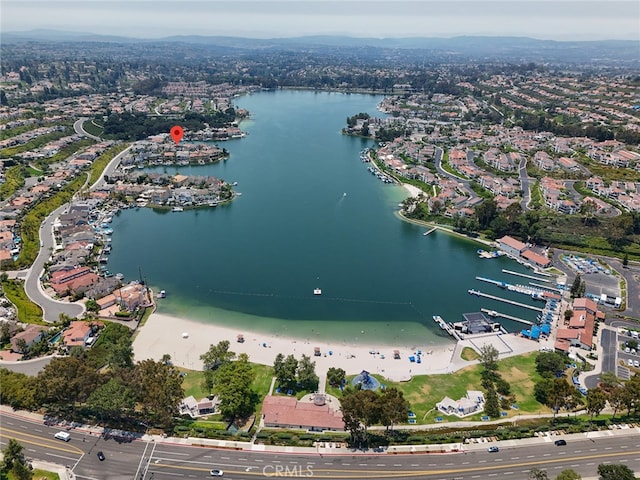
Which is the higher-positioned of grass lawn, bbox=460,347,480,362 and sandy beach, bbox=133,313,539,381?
grass lawn, bbox=460,347,480,362

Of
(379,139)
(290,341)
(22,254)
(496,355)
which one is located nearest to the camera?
(496,355)

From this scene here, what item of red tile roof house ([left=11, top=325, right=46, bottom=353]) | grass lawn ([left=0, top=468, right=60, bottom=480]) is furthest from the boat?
red tile roof house ([left=11, top=325, right=46, bottom=353])

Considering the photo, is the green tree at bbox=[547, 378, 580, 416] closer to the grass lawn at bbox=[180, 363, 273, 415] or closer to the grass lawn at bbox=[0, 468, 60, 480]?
the grass lawn at bbox=[180, 363, 273, 415]

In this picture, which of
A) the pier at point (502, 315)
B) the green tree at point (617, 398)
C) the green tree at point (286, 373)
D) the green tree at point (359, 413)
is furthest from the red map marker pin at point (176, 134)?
the green tree at point (617, 398)

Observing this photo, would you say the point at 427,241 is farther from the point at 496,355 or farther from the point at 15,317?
the point at 15,317

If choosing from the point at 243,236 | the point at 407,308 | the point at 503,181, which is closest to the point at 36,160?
the point at 243,236

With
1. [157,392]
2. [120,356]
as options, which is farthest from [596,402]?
[120,356]
